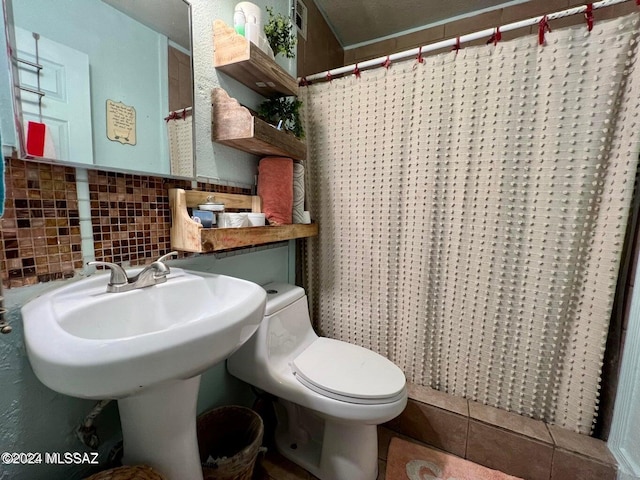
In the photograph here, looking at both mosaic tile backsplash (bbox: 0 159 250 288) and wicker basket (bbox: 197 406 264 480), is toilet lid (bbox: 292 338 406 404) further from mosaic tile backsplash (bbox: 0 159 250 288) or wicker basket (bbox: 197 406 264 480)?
mosaic tile backsplash (bbox: 0 159 250 288)

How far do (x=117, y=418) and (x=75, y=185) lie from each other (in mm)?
683

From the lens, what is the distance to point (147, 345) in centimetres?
42

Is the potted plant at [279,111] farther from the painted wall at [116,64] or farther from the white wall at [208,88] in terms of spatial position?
the painted wall at [116,64]

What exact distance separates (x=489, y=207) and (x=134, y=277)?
4.19ft

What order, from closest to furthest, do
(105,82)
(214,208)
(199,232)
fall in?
(105,82) → (199,232) → (214,208)

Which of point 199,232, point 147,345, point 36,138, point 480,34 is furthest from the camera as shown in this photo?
point 480,34

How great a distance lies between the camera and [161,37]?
0.84 metres

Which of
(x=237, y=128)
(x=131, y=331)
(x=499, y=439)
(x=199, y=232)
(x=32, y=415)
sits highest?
(x=237, y=128)

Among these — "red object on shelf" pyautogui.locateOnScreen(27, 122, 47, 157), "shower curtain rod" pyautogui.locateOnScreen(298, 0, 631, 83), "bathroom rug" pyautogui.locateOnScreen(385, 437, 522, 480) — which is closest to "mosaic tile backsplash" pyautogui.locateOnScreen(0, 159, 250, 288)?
"red object on shelf" pyautogui.locateOnScreen(27, 122, 47, 157)

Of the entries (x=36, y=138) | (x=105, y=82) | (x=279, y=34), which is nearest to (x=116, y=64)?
(x=105, y=82)

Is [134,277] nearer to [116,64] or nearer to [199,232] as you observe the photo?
[199,232]

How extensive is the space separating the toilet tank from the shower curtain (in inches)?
10.9

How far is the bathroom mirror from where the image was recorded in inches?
23.6

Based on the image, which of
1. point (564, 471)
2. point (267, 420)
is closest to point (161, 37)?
point (267, 420)
